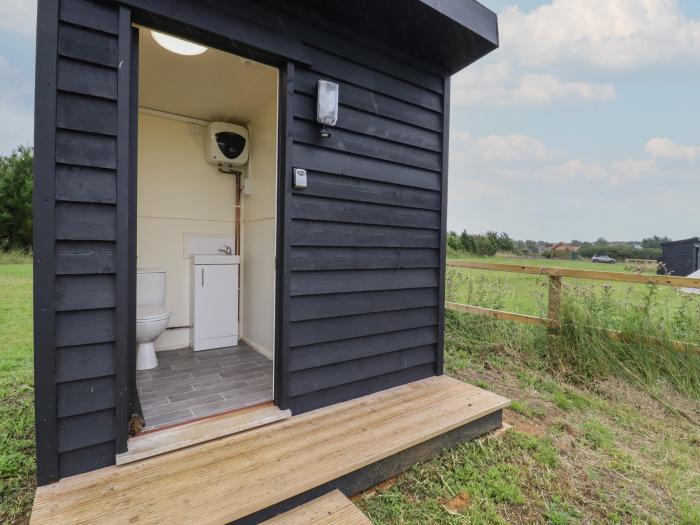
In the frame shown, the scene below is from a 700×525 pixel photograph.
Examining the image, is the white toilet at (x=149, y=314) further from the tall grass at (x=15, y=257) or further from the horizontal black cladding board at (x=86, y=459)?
the tall grass at (x=15, y=257)

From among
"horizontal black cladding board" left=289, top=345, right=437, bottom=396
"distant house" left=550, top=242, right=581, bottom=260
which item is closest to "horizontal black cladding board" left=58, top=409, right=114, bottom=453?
"horizontal black cladding board" left=289, top=345, right=437, bottom=396

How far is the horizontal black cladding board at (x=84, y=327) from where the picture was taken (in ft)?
4.47

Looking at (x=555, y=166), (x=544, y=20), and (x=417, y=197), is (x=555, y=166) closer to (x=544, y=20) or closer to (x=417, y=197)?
(x=544, y=20)

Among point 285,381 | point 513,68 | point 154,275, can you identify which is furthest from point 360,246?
point 513,68

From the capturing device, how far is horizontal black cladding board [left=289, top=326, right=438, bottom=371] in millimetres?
1995

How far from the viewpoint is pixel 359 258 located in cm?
222

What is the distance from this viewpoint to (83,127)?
1378 mm

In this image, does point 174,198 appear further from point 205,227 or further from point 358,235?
point 358,235

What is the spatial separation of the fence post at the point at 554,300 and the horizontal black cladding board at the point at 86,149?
3365 mm

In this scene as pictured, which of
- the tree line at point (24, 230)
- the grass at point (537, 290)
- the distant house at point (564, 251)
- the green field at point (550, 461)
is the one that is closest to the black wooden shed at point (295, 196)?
the green field at point (550, 461)

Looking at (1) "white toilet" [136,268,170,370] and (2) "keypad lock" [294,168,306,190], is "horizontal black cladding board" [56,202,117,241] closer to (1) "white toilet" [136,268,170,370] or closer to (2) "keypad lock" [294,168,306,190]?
(2) "keypad lock" [294,168,306,190]

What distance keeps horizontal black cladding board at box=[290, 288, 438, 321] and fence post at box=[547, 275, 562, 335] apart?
1.32 meters

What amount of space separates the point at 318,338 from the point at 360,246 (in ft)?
2.04

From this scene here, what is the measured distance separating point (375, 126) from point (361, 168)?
0.30 meters
